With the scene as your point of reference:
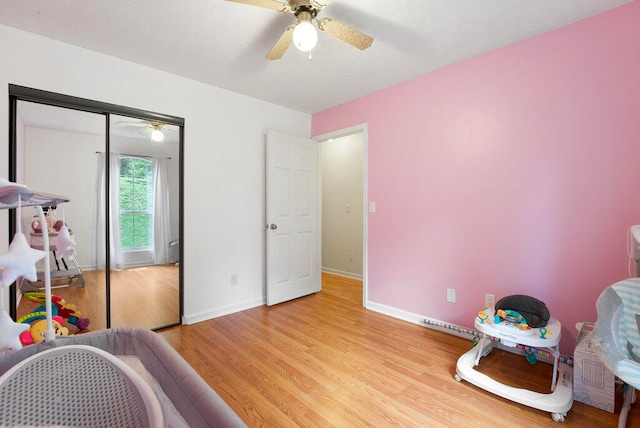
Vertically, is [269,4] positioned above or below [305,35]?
above

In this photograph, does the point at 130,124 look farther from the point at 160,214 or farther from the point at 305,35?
the point at 305,35

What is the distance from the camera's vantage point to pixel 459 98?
7.97 feet

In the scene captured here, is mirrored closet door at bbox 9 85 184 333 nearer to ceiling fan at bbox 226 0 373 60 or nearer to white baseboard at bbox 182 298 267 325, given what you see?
white baseboard at bbox 182 298 267 325

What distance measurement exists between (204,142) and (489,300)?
290 cm

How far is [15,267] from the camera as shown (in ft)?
2.41

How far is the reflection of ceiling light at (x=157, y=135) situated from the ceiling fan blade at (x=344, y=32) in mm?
1761

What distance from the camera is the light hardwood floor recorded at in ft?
4.93

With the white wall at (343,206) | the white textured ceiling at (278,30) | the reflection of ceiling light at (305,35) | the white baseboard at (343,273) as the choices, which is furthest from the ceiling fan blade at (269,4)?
the white baseboard at (343,273)

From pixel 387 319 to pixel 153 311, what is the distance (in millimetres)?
2225

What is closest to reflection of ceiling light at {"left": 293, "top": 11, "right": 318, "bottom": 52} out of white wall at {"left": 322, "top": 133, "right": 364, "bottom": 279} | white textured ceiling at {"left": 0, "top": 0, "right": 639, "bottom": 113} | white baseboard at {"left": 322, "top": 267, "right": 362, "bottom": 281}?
white textured ceiling at {"left": 0, "top": 0, "right": 639, "bottom": 113}

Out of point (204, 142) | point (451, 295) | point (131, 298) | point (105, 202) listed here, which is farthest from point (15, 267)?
Answer: point (451, 295)

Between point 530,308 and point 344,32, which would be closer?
point 344,32

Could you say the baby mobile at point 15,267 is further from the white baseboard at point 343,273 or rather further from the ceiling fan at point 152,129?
the white baseboard at point 343,273

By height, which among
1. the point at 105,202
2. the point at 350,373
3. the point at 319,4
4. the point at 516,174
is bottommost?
the point at 350,373
